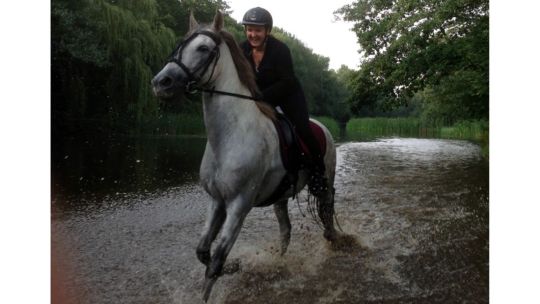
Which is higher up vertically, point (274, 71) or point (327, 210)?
point (274, 71)

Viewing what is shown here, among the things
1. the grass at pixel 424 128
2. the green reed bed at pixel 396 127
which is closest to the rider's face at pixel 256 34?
the grass at pixel 424 128

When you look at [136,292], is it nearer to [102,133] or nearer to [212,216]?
[212,216]

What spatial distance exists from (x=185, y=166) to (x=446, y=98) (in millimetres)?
8320

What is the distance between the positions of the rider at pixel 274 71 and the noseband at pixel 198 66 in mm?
489

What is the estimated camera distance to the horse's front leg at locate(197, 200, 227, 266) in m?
3.85

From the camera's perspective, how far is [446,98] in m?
6.80

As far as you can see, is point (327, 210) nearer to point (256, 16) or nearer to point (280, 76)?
point (280, 76)

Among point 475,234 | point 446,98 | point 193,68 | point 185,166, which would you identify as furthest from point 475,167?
point 193,68

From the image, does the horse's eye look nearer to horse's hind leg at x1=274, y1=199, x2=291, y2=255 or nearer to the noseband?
the noseband

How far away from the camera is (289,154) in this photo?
4.25 metres

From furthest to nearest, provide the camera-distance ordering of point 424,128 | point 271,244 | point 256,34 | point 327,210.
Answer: point 424,128 < point 271,244 < point 327,210 < point 256,34

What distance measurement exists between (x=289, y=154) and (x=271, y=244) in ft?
6.86

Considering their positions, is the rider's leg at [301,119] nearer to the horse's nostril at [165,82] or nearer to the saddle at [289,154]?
the saddle at [289,154]

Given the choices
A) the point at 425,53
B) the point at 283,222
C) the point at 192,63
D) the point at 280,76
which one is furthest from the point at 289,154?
the point at 425,53
